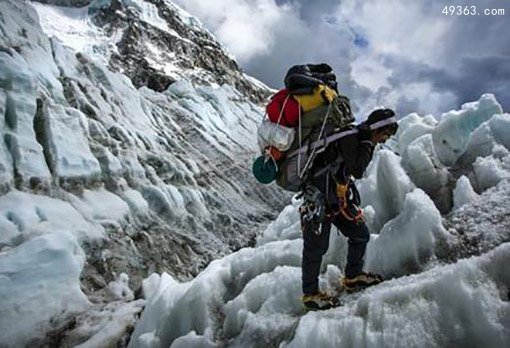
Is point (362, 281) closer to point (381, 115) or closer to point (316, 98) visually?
point (381, 115)

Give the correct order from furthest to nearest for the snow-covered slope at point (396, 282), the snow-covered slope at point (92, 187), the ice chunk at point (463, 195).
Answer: the snow-covered slope at point (92, 187)
the ice chunk at point (463, 195)
the snow-covered slope at point (396, 282)

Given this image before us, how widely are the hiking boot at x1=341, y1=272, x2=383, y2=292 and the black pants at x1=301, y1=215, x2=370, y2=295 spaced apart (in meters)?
0.16

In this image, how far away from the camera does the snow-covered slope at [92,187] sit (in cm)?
923

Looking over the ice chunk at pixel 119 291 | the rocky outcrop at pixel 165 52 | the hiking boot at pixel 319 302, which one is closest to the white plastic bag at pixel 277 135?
the hiking boot at pixel 319 302

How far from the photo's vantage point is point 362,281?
15.6ft

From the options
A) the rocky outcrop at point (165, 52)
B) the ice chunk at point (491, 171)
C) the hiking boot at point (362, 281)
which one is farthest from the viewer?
the rocky outcrop at point (165, 52)

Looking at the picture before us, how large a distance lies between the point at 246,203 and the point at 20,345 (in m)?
25.1

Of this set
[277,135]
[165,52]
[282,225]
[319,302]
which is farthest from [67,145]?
[165,52]

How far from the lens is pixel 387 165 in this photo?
300 inches

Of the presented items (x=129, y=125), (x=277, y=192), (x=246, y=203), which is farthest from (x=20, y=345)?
(x=277, y=192)

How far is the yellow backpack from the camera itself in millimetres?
4512

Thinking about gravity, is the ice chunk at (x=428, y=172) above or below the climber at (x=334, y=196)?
above

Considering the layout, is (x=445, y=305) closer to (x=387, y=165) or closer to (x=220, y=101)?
(x=387, y=165)

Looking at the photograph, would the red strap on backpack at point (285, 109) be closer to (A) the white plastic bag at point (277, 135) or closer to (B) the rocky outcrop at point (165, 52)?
(A) the white plastic bag at point (277, 135)
